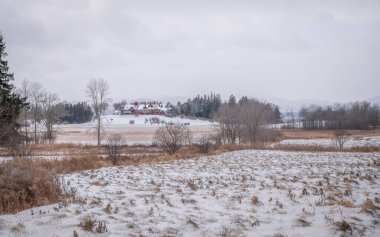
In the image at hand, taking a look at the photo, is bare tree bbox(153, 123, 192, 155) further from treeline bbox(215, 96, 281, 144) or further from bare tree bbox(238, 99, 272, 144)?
bare tree bbox(238, 99, 272, 144)

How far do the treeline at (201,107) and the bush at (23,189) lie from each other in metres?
117

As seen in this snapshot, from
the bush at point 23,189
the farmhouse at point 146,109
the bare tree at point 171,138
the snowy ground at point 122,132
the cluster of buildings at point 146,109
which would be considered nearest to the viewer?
the bush at point 23,189

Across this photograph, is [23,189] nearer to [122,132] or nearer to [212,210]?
[212,210]

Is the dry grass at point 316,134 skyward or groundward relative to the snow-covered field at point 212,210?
groundward

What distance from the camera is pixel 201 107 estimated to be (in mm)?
135875

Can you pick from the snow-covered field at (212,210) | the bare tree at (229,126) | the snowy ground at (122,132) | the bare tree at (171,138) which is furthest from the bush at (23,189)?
the bare tree at (229,126)

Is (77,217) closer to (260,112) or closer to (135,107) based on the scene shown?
(260,112)

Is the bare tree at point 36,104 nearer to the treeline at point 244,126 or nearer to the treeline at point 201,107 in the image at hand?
the treeline at point 244,126

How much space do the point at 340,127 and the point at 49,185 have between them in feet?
335

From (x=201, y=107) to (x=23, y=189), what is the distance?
12885cm

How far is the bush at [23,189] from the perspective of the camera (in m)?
6.95

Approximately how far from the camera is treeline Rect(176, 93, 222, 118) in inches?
5056

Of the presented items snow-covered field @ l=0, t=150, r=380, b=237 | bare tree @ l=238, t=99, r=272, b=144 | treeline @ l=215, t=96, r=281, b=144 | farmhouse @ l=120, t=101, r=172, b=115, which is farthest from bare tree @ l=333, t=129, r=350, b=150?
farmhouse @ l=120, t=101, r=172, b=115

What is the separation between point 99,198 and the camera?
7598 mm
